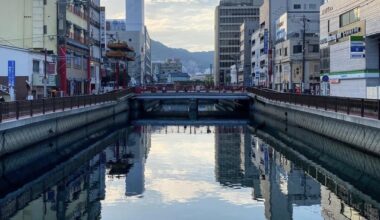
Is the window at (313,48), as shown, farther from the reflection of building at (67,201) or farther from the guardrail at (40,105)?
the reflection of building at (67,201)

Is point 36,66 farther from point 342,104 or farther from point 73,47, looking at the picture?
point 342,104

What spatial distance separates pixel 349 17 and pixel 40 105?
134 ft

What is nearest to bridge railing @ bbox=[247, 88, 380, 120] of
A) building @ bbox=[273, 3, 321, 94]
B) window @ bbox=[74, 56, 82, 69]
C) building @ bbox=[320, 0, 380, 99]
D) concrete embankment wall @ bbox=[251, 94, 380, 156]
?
concrete embankment wall @ bbox=[251, 94, 380, 156]

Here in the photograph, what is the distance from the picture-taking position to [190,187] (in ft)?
97.0

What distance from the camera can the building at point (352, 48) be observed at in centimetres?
6203

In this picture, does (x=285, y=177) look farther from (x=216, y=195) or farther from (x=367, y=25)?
(x=367, y=25)

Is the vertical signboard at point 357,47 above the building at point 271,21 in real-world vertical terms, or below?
below

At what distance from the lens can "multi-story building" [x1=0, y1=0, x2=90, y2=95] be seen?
7338 cm

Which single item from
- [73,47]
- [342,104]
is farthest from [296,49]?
[342,104]

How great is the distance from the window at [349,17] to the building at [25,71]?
34099 mm

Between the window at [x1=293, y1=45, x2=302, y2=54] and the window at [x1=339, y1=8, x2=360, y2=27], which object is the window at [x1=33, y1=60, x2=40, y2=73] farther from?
the window at [x1=293, y1=45, x2=302, y2=54]

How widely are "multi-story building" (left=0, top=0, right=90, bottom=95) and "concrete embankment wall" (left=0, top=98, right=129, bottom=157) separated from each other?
38.7ft

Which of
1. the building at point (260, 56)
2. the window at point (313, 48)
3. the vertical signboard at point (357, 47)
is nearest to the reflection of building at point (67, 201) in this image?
the vertical signboard at point (357, 47)

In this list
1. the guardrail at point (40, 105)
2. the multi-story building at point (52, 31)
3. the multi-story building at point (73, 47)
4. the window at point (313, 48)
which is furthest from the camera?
the window at point (313, 48)
